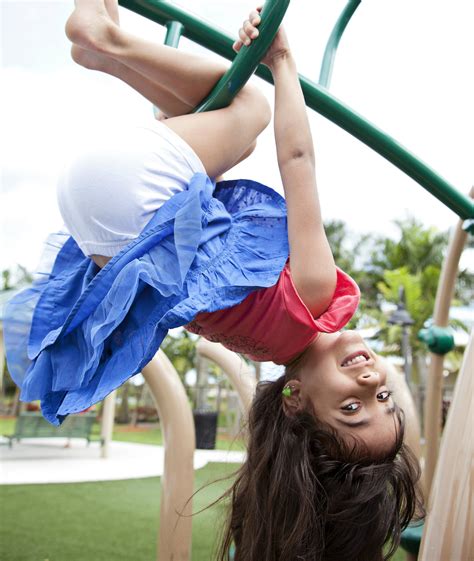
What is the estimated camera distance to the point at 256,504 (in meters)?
1.70

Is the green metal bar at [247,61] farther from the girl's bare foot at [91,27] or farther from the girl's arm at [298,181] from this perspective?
the girl's bare foot at [91,27]

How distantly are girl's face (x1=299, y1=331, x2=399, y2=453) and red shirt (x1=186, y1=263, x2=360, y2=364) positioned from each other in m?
0.06

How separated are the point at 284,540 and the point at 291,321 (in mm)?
554

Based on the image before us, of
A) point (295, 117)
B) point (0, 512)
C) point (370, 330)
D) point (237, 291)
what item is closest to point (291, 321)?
point (237, 291)

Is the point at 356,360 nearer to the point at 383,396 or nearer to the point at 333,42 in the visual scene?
the point at 383,396

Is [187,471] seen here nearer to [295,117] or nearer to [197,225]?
[197,225]

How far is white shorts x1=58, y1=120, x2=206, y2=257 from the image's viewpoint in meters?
1.40

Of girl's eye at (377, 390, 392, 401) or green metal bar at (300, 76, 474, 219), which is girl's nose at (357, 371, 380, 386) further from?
green metal bar at (300, 76, 474, 219)

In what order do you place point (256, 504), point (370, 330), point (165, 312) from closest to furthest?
point (165, 312) → point (256, 504) → point (370, 330)

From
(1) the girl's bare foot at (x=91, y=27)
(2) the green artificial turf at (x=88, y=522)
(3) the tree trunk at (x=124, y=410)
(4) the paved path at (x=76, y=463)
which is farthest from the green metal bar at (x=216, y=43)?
(3) the tree trunk at (x=124, y=410)

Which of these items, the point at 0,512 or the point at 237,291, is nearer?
the point at 237,291

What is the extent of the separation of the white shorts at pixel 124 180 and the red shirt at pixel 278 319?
26 centimetres

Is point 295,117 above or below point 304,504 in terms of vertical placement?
above

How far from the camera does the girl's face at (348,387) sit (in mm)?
1539
